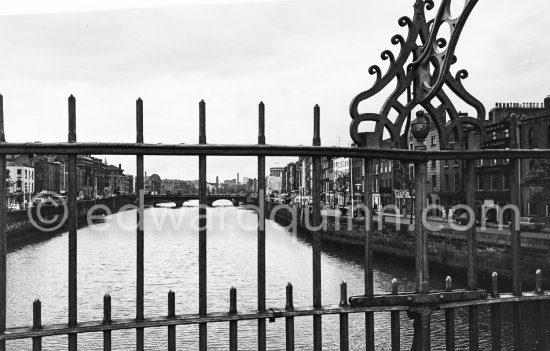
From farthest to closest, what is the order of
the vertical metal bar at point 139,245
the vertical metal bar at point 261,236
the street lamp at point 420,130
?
the street lamp at point 420,130 → the vertical metal bar at point 261,236 → the vertical metal bar at point 139,245

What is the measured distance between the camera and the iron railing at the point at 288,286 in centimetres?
357

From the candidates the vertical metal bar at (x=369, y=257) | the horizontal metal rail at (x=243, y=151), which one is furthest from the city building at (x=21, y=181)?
the vertical metal bar at (x=369, y=257)

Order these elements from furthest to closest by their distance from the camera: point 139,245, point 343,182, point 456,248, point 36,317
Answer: point 343,182 < point 456,248 < point 139,245 < point 36,317

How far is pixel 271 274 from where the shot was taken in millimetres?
29578

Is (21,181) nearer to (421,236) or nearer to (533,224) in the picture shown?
(533,224)

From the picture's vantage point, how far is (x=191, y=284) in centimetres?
2692

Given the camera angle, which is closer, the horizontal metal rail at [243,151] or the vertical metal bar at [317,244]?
the horizontal metal rail at [243,151]

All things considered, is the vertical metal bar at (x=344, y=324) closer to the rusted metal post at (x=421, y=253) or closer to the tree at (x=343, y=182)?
the rusted metal post at (x=421, y=253)

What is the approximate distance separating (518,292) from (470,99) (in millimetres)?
1641

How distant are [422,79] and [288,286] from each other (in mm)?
2004

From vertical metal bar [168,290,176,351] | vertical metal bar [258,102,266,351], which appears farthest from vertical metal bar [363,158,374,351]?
vertical metal bar [168,290,176,351]

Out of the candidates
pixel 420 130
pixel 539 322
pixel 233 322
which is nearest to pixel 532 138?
pixel 539 322

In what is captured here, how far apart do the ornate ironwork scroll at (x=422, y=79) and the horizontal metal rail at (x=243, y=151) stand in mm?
107

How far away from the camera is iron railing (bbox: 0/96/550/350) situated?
11.7ft
